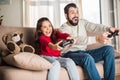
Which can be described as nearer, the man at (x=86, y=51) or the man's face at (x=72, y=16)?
the man at (x=86, y=51)

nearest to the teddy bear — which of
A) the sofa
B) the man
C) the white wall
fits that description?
the sofa

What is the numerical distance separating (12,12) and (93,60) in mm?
2681

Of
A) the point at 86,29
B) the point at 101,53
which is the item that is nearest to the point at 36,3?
the point at 86,29

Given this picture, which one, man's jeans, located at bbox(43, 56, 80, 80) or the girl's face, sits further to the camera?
the girl's face

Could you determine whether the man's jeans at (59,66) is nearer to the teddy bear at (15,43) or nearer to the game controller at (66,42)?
the game controller at (66,42)

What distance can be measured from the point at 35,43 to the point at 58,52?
0.22 meters

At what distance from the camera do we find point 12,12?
13.3 ft

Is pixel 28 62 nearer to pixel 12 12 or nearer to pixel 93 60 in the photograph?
pixel 93 60

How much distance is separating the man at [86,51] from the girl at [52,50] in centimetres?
9

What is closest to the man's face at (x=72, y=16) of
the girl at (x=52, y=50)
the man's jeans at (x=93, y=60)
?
the girl at (x=52, y=50)

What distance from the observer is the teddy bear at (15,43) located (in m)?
1.77

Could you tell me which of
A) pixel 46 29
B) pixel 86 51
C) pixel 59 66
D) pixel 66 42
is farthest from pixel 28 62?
pixel 86 51

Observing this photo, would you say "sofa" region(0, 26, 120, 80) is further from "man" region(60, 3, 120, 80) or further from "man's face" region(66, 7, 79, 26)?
"man's face" region(66, 7, 79, 26)

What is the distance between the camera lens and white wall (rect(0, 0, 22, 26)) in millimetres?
4031
